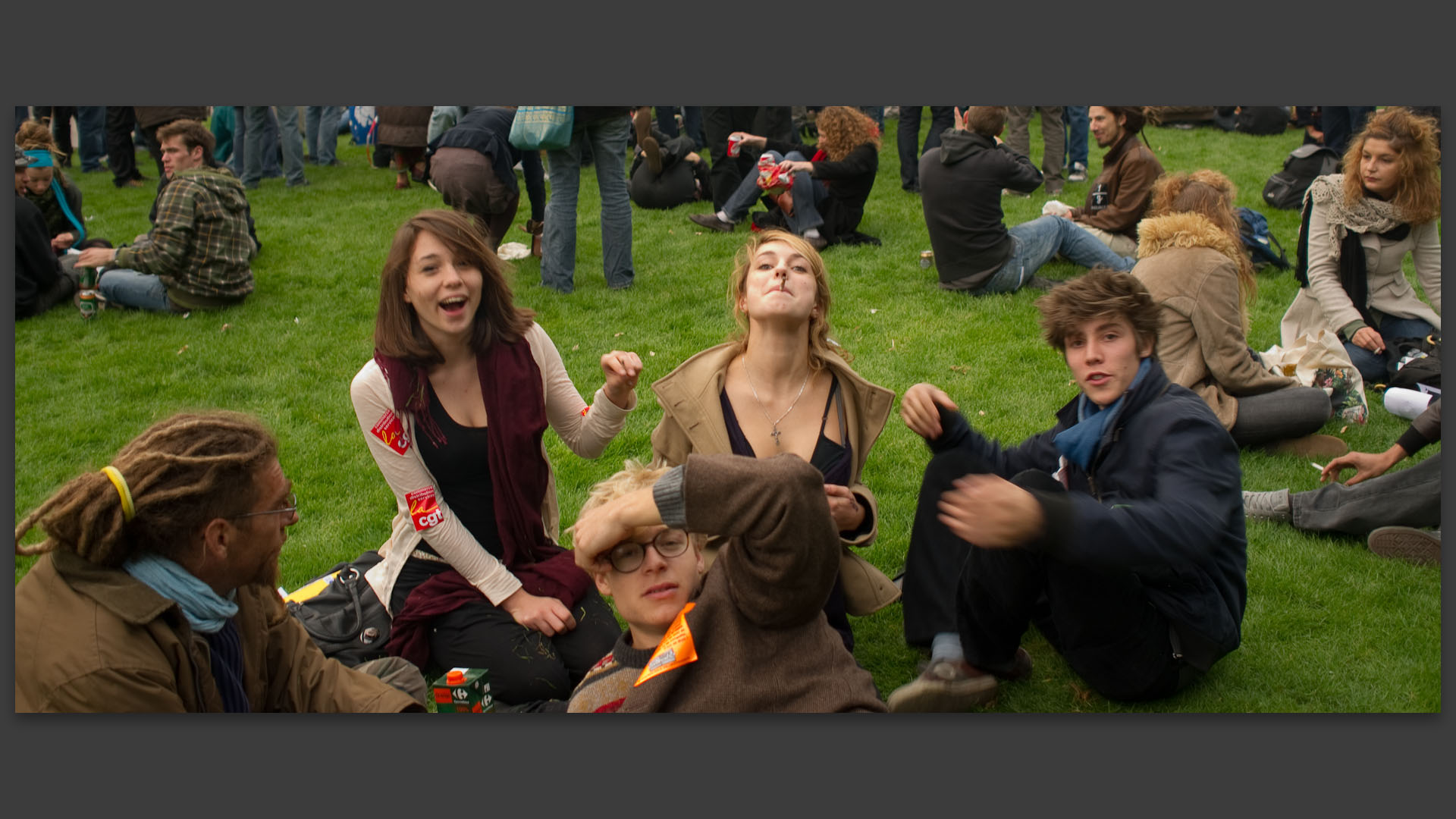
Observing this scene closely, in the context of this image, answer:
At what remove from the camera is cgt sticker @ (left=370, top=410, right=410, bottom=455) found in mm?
4312

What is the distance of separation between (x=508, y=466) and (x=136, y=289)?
19.3 feet

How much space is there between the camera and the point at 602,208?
29.2 ft

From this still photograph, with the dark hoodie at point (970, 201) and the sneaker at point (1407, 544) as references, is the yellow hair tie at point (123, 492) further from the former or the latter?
the dark hoodie at point (970, 201)

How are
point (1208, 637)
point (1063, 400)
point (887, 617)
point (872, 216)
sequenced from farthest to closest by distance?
point (872, 216) → point (1063, 400) → point (887, 617) → point (1208, 637)

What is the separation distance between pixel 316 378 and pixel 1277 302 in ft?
23.7

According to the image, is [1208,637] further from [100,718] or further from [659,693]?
[100,718]

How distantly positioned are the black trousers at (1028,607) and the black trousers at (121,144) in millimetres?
11786

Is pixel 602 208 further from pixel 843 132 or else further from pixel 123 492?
pixel 123 492

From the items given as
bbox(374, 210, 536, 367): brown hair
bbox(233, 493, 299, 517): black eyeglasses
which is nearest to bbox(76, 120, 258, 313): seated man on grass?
bbox(374, 210, 536, 367): brown hair

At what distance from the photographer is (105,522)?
2.85 meters

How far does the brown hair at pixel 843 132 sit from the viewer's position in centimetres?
1022

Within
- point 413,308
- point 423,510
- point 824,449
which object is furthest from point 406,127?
point 824,449

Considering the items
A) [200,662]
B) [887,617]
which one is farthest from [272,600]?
[887,617]

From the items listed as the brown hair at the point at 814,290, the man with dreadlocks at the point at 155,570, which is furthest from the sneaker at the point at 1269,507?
the man with dreadlocks at the point at 155,570
